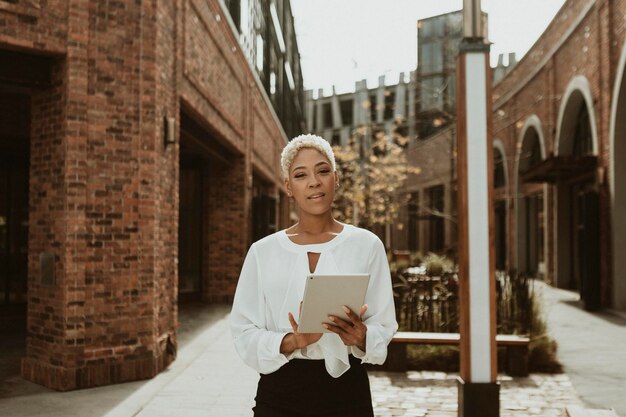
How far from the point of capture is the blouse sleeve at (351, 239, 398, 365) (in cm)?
229

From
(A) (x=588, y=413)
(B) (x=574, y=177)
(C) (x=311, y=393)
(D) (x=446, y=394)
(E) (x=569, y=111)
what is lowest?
(D) (x=446, y=394)

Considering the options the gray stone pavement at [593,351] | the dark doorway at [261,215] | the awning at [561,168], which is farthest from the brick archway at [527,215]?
the dark doorway at [261,215]

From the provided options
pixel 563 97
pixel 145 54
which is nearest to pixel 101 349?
pixel 145 54

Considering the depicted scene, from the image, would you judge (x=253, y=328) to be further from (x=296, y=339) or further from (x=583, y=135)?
(x=583, y=135)

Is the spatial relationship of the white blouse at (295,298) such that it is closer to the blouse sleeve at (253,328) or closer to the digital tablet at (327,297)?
the blouse sleeve at (253,328)

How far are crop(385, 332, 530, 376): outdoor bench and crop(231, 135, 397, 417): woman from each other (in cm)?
577

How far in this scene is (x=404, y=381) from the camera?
7.70 metres

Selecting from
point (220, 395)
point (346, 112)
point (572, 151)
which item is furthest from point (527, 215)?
point (346, 112)

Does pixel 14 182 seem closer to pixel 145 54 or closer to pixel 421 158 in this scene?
pixel 145 54

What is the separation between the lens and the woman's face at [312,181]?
239 centimetres

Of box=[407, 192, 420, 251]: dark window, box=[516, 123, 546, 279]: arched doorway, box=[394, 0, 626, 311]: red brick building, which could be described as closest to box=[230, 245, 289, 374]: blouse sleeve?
box=[394, 0, 626, 311]: red brick building

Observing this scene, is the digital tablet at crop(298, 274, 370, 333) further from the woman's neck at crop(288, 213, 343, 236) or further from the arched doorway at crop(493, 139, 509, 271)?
the arched doorway at crop(493, 139, 509, 271)

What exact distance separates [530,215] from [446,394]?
19.0 meters

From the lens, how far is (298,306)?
91.2 inches
